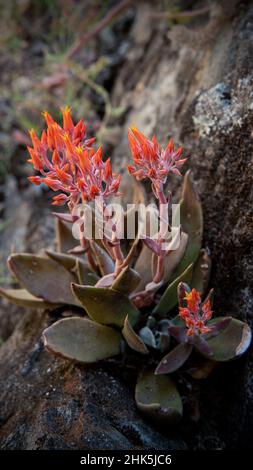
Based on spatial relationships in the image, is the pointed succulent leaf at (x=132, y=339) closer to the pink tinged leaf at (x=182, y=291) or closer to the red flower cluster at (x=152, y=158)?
the pink tinged leaf at (x=182, y=291)

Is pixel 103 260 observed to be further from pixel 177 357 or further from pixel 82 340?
pixel 177 357

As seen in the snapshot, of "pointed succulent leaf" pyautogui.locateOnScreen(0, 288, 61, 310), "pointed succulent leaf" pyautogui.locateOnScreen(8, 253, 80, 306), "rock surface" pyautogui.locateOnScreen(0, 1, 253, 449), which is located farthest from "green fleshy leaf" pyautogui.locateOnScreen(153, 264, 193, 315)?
"pointed succulent leaf" pyautogui.locateOnScreen(0, 288, 61, 310)

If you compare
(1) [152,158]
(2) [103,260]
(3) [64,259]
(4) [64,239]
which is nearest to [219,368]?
(2) [103,260]

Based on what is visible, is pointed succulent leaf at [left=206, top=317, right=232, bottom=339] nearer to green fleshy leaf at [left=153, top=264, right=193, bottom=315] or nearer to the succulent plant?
the succulent plant

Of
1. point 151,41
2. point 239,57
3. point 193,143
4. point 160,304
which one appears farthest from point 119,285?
point 151,41

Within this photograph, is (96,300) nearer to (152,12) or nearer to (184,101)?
(184,101)

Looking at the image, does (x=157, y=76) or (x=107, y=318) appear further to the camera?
(x=157, y=76)
